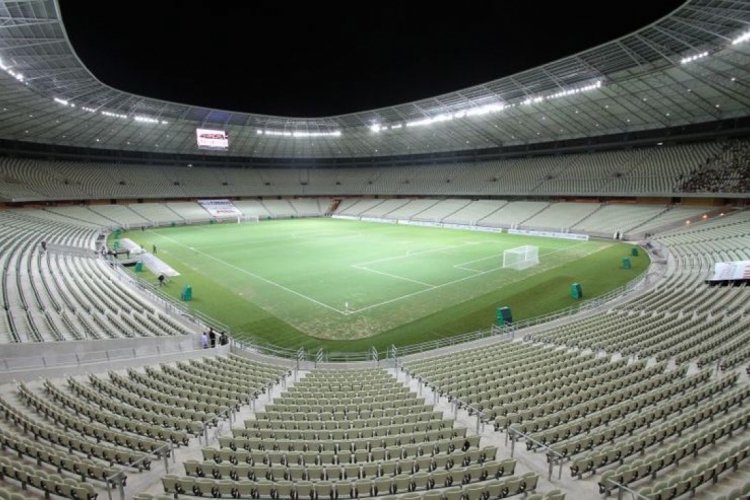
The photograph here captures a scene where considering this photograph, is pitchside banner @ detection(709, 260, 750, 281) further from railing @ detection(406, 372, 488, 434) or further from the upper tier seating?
the upper tier seating

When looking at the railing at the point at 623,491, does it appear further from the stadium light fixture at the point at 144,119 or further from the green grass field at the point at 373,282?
the stadium light fixture at the point at 144,119

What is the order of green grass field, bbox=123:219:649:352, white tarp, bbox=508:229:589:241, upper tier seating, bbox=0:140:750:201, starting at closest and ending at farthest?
green grass field, bbox=123:219:649:352
white tarp, bbox=508:229:589:241
upper tier seating, bbox=0:140:750:201

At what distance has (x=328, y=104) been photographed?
57250 mm

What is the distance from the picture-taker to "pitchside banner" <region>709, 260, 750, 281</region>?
20.5 m

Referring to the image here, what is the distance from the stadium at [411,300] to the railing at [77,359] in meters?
0.10

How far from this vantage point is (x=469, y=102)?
49.8 meters

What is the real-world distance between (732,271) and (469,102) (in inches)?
1391

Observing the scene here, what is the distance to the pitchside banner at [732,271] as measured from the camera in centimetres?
2045

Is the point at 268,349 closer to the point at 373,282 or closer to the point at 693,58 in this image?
the point at 373,282

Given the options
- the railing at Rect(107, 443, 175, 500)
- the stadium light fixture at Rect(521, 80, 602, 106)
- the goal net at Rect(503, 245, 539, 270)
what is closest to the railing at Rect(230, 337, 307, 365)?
the railing at Rect(107, 443, 175, 500)

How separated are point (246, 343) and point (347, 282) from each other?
11980 mm

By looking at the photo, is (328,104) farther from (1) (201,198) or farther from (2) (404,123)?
(1) (201,198)

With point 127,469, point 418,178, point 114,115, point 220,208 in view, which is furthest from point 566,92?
point 220,208

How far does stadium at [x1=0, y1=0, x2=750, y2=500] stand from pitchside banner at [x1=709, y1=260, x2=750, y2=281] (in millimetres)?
206
